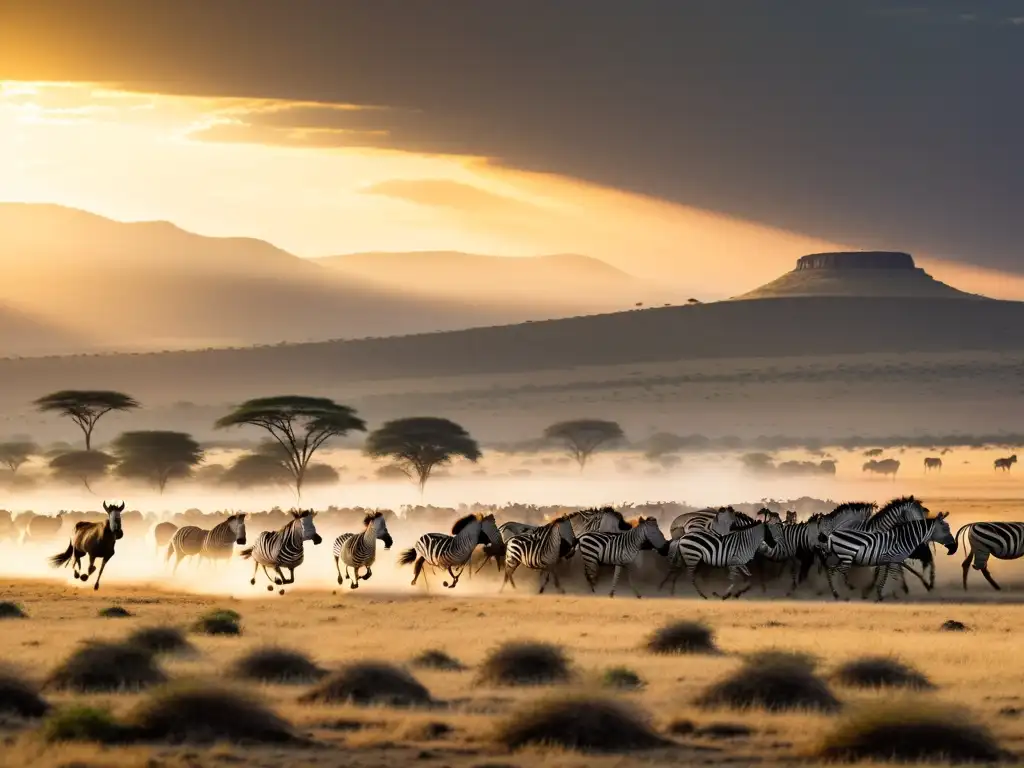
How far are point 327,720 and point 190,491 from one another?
79349mm

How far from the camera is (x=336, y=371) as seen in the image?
190m

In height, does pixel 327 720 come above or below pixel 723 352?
below

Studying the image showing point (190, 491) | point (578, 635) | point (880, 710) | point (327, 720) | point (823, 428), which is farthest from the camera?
point (823, 428)

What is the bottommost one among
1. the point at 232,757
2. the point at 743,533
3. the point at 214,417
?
the point at 232,757

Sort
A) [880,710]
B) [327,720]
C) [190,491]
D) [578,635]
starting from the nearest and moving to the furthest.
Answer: [880,710] < [327,720] < [578,635] < [190,491]

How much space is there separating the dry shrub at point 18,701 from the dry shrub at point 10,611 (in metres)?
13.8

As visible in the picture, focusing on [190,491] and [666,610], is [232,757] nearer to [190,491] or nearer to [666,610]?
[666,610]

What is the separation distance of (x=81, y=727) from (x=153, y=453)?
7503 cm

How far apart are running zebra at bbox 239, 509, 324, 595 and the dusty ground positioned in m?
0.73

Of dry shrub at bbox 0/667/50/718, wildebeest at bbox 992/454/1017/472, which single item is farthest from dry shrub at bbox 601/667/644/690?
wildebeest at bbox 992/454/1017/472

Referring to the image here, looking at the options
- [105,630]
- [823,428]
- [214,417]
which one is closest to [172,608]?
[105,630]

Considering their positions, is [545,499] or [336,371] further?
[336,371]

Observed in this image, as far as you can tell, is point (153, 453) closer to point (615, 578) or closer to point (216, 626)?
point (615, 578)

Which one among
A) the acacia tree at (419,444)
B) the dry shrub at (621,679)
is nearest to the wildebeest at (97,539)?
the dry shrub at (621,679)
